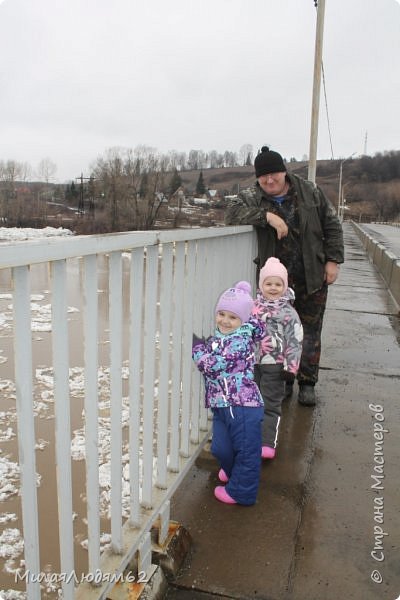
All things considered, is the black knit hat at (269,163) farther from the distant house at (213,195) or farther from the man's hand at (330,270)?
the distant house at (213,195)

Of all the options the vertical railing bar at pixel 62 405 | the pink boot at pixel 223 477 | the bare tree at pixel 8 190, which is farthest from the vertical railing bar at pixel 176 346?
the bare tree at pixel 8 190

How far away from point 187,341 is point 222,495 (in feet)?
2.65

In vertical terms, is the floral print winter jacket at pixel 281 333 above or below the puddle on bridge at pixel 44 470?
above

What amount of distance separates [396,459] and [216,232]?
1.70 m

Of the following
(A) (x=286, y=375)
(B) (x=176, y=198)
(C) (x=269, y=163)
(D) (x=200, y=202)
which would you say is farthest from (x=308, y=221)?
(D) (x=200, y=202)

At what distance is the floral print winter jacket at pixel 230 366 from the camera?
2.21m

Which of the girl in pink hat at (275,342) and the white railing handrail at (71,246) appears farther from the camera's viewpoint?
the girl in pink hat at (275,342)

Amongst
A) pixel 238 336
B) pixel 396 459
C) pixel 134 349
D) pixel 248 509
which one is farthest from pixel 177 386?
pixel 396 459

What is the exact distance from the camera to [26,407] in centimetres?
115

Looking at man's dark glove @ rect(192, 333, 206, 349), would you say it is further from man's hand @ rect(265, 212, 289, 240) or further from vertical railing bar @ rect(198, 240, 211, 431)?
man's hand @ rect(265, 212, 289, 240)

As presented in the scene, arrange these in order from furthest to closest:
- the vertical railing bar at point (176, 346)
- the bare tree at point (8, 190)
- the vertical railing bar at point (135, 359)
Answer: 1. the bare tree at point (8, 190)
2. the vertical railing bar at point (176, 346)
3. the vertical railing bar at point (135, 359)

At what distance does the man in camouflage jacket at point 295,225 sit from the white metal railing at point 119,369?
493mm

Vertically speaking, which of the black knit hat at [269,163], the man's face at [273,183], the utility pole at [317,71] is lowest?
the man's face at [273,183]

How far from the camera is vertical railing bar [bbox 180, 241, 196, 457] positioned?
212 centimetres
